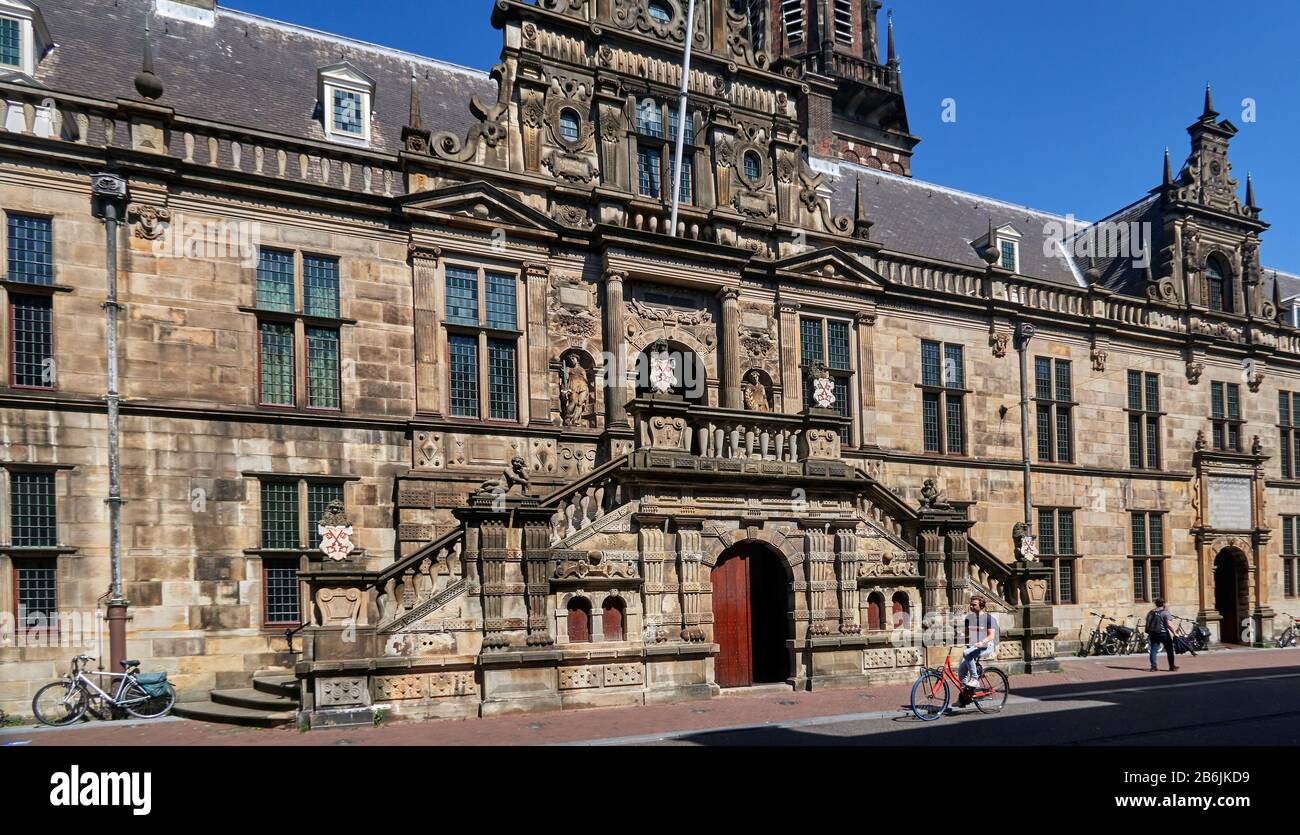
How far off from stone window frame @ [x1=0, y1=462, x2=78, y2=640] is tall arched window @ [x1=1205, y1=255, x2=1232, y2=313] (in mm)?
34162

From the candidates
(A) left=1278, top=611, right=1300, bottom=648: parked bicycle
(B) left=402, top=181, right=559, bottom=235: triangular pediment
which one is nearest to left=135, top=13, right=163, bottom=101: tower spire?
(B) left=402, top=181, right=559, bottom=235: triangular pediment

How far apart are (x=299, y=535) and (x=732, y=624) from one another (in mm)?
8426

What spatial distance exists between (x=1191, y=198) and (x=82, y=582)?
34.0 m

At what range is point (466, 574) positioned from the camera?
15.7 m

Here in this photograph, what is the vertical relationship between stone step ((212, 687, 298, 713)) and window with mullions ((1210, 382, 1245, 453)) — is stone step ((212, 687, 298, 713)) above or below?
below

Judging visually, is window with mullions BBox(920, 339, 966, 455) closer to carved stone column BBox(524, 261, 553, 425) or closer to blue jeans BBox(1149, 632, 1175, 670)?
blue jeans BBox(1149, 632, 1175, 670)

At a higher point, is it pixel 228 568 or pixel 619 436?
pixel 619 436

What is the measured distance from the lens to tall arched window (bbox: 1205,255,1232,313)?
3347 centimetres

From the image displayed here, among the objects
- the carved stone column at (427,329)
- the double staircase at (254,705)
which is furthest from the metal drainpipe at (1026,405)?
the double staircase at (254,705)

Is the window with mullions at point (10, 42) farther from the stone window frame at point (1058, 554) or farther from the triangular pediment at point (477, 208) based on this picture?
the stone window frame at point (1058, 554)
